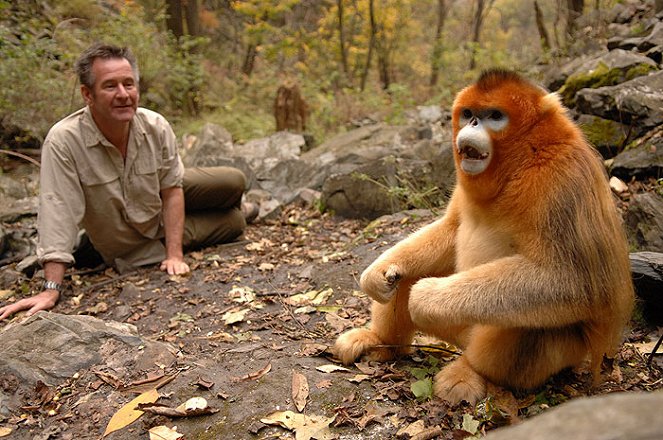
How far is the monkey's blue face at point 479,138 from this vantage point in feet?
7.13

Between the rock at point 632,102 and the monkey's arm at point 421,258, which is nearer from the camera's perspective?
the monkey's arm at point 421,258

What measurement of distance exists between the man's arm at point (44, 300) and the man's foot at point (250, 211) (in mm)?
2438

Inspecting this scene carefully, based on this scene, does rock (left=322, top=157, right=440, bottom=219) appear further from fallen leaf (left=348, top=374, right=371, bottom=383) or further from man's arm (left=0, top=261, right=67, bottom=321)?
fallen leaf (left=348, top=374, right=371, bottom=383)

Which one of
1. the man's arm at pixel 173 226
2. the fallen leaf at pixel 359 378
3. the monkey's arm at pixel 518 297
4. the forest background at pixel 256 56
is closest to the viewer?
the monkey's arm at pixel 518 297

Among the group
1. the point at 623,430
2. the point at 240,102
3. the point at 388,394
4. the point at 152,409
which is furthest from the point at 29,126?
the point at 623,430

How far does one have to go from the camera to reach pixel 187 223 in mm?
5555

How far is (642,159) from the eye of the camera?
14.2ft

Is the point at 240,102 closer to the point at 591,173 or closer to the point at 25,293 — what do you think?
the point at 25,293

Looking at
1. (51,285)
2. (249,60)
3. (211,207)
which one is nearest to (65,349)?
(51,285)

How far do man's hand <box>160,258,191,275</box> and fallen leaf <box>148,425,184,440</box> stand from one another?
8.87 ft

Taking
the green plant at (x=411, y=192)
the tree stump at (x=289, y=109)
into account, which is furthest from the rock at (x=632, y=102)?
the tree stump at (x=289, y=109)

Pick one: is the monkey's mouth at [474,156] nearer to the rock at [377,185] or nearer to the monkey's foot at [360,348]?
the monkey's foot at [360,348]

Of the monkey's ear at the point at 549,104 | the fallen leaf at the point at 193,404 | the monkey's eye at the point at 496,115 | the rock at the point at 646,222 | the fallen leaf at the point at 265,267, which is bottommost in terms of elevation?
the fallen leaf at the point at 265,267

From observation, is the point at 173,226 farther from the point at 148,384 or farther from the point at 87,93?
the point at 148,384
